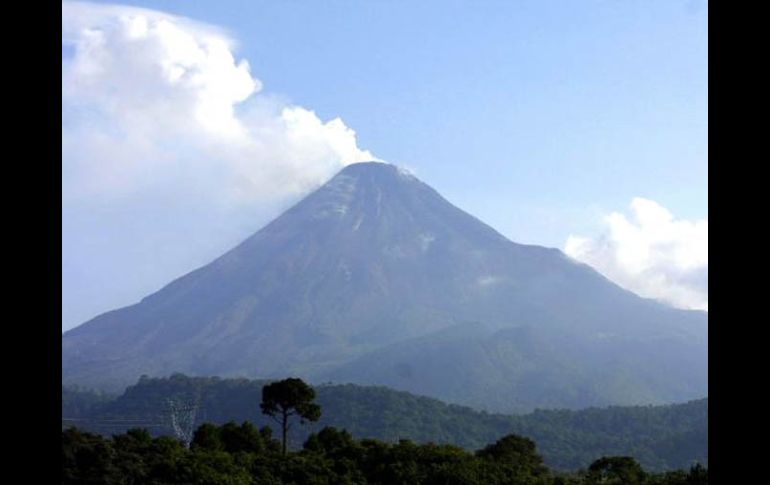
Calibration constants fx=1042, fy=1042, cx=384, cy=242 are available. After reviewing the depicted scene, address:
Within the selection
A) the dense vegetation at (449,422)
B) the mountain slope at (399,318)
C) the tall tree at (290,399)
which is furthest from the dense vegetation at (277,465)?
the mountain slope at (399,318)

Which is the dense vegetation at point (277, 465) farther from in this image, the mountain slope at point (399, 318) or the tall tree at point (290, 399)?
the mountain slope at point (399, 318)

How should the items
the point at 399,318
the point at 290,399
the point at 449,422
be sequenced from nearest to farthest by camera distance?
the point at 290,399
the point at 449,422
the point at 399,318

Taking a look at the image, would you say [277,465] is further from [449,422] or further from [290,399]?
[449,422]

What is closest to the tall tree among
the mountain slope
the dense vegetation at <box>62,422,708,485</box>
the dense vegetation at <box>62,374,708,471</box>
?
the dense vegetation at <box>62,422,708,485</box>

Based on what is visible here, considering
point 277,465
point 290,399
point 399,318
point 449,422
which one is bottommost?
point 449,422

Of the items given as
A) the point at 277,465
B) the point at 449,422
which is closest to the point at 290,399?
the point at 277,465
